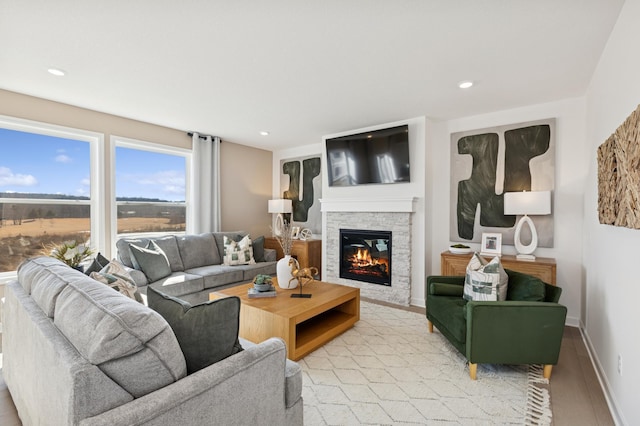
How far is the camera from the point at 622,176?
1.73m

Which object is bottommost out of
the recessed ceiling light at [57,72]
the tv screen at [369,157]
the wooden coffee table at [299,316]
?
the wooden coffee table at [299,316]

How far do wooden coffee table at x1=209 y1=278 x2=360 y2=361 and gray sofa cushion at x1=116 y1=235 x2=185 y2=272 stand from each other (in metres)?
1.37

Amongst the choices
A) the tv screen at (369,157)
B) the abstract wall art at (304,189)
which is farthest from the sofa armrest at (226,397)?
the abstract wall art at (304,189)

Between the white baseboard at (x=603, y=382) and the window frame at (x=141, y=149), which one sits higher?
the window frame at (x=141, y=149)

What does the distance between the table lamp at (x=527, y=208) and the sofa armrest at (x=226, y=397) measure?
9.83 feet

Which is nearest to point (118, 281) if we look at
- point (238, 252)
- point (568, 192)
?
point (238, 252)

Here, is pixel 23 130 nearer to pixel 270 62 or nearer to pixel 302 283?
pixel 270 62

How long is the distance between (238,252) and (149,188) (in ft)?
5.22

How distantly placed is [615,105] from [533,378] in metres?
1.99

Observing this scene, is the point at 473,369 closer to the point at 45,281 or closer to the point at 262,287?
the point at 262,287

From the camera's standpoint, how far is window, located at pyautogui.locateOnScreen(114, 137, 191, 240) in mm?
4091

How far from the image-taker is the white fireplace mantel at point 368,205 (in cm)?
401

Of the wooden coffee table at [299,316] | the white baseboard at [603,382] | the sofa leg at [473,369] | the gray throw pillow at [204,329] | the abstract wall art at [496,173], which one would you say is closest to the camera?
the gray throw pillow at [204,329]

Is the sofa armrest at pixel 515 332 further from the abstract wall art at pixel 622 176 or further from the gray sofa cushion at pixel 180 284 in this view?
the gray sofa cushion at pixel 180 284
